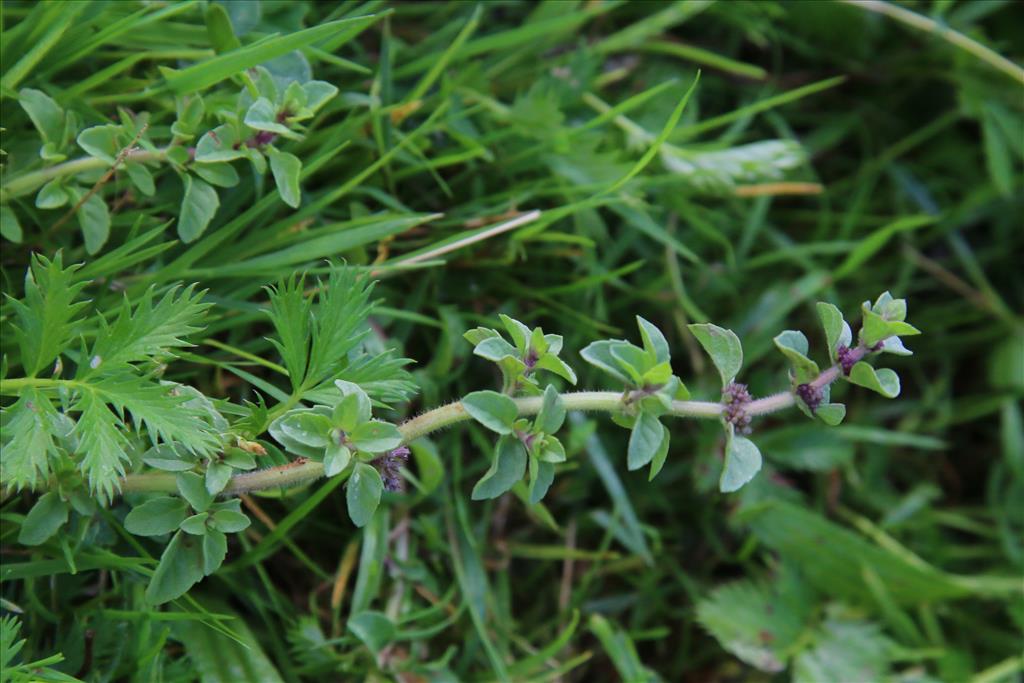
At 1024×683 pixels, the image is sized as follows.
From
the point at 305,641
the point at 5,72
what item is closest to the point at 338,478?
the point at 305,641

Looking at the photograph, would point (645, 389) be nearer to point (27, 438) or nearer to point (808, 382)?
point (808, 382)

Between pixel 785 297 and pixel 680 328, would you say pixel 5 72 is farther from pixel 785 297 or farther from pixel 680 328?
pixel 785 297

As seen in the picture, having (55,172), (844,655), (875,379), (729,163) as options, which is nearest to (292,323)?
(55,172)

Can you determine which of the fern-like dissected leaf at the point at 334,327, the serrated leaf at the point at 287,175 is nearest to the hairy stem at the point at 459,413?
the fern-like dissected leaf at the point at 334,327

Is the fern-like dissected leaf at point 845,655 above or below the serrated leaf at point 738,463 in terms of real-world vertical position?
below

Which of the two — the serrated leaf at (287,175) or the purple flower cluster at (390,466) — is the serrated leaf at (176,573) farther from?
the serrated leaf at (287,175)

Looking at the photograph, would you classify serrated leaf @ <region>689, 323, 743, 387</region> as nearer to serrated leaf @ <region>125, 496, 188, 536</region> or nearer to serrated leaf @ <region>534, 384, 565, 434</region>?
serrated leaf @ <region>534, 384, 565, 434</region>

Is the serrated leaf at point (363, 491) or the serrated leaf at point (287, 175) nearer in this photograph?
the serrated leaf at point (363, 491)
